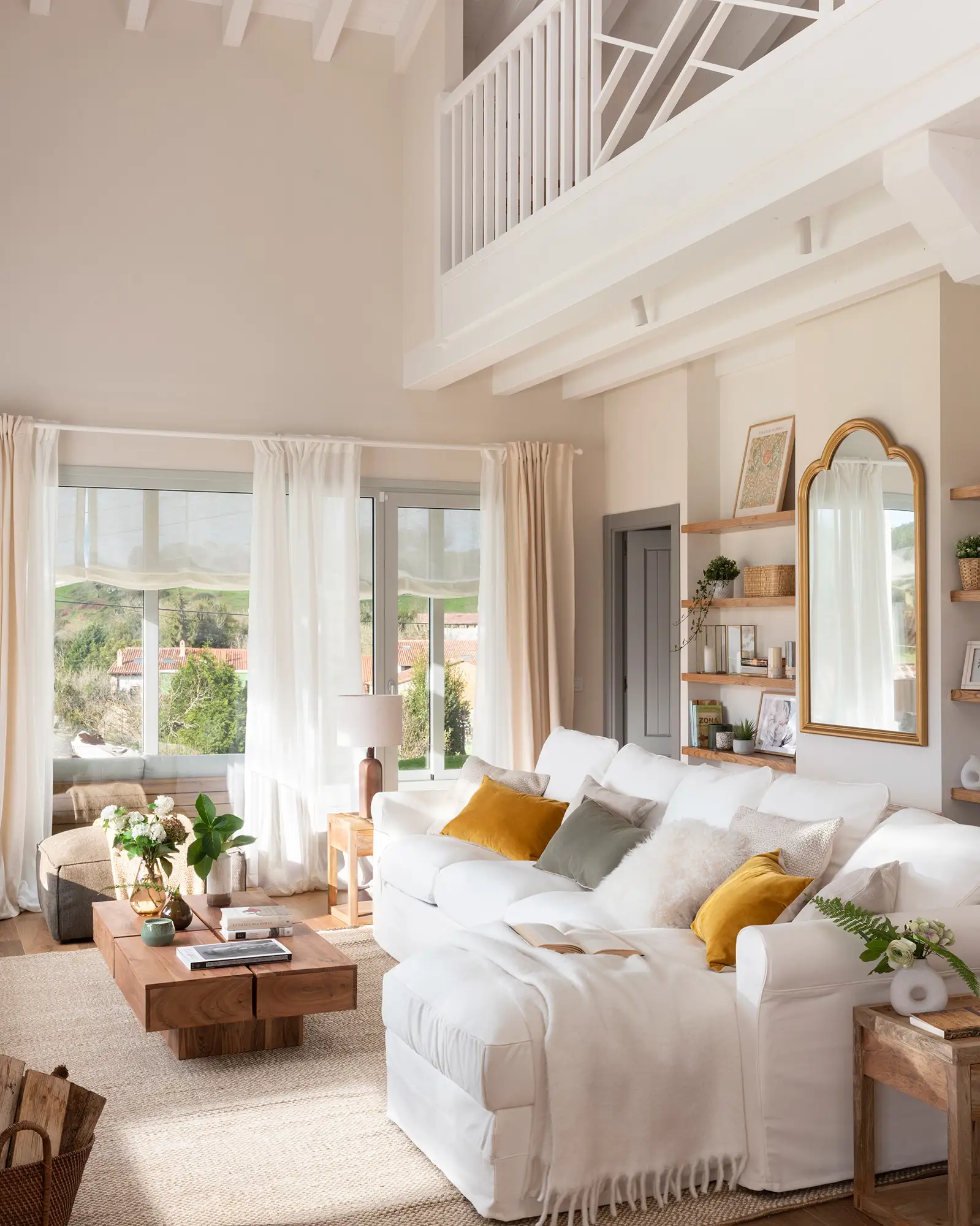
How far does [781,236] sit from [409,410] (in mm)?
2844

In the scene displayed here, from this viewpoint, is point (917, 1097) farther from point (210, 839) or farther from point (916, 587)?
point (210, 839)

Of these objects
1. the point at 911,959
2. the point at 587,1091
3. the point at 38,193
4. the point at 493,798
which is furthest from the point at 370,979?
the point at 38,193

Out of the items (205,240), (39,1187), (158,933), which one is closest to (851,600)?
(158,933)

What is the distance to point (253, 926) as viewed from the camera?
4.25 metres

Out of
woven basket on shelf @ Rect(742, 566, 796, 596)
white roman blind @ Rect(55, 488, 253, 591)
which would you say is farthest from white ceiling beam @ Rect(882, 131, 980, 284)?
white roman blind @ Rect(55, 488, 253, 591)

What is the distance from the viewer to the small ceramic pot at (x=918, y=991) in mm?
2820

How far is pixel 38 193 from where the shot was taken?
6117 millimetres

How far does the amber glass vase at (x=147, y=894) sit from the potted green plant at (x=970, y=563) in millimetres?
3190

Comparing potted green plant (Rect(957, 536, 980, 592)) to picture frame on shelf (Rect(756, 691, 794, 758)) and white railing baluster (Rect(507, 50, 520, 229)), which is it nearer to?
picture frame on shelf (Rect(756, 691, 794, 758))

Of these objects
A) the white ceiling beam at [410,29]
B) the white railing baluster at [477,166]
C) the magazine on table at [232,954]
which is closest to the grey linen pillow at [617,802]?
the magazine on table at [232,954]

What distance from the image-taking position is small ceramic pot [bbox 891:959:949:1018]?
282 cm

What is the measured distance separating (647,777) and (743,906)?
137 cm

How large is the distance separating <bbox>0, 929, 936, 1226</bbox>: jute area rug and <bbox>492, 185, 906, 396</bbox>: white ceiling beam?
2921 mm

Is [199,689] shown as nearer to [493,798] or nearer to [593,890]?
[493,798]
